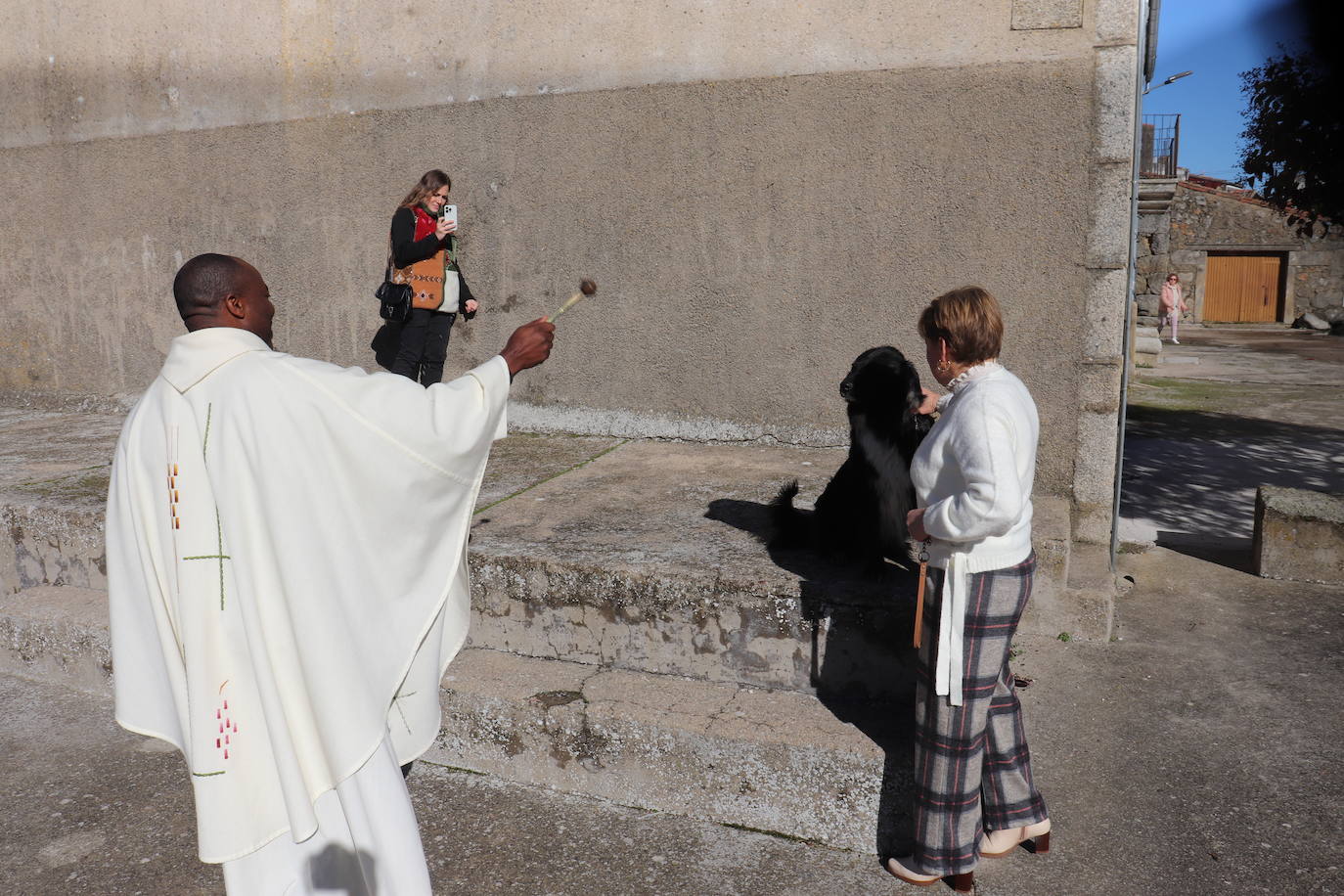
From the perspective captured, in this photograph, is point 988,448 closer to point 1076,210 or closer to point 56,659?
point 1076,210

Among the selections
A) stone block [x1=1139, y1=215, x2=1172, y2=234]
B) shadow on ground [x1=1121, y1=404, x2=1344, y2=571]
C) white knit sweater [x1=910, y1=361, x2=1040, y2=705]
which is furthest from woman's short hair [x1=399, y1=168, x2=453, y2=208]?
stone block [x1=1139, y1=215, x2=1172, y2=234]

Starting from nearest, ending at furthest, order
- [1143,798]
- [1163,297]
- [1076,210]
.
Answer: [1143,798]
[1076,210]
[1163,297]

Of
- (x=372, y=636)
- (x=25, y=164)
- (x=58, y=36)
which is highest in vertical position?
(x=58, y=36)

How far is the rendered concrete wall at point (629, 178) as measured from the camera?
4691 mm

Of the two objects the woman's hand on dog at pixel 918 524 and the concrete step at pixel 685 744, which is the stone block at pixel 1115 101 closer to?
the woman's hand on dog at pixel 918 524

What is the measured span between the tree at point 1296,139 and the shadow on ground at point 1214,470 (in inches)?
78.0

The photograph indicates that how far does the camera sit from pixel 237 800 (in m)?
2.22

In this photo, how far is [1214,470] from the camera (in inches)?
308

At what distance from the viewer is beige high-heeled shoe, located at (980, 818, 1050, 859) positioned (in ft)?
9.09

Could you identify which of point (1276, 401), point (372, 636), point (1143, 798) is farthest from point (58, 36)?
point (1276, 401)

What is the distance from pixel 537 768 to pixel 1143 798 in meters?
1.94

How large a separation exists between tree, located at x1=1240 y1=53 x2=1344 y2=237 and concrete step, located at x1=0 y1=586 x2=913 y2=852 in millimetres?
4658

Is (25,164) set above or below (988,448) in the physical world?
Result: above

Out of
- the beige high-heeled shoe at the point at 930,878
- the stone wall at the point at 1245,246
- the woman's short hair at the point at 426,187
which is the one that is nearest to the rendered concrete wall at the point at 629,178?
the woman's short hair at the point at 426,187
